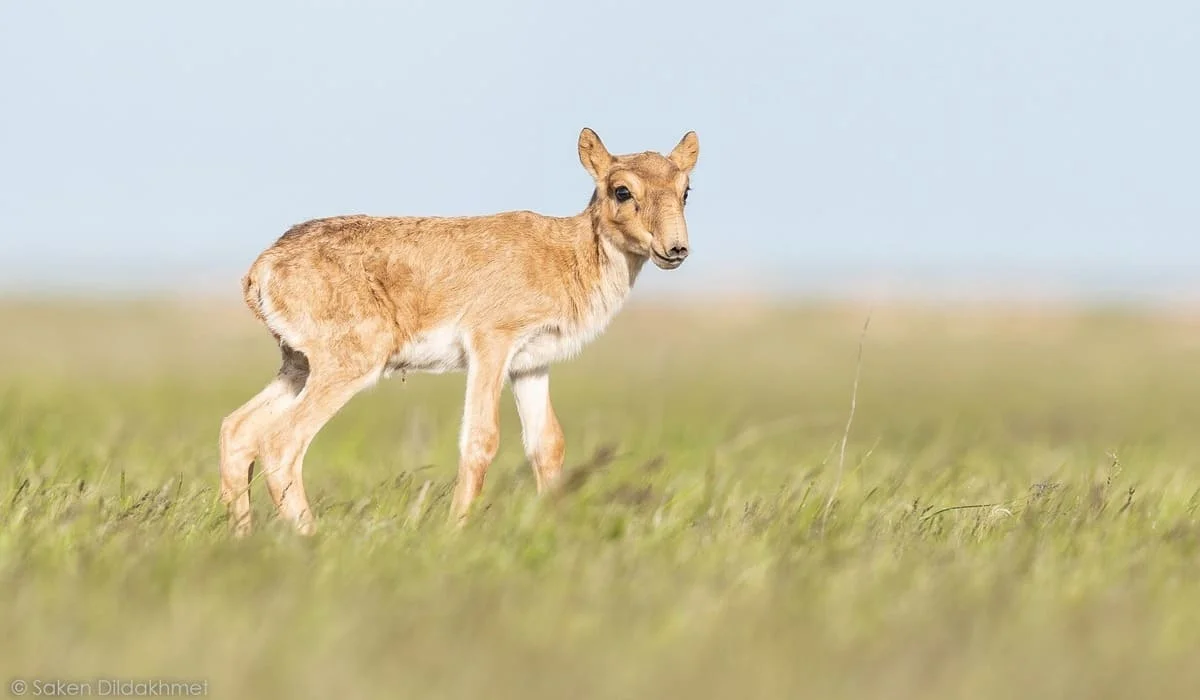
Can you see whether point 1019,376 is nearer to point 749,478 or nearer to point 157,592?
point 749,478

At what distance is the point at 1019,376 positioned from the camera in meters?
28.8

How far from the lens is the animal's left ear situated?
11117mm

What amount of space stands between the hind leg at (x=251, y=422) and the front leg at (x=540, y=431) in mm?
1529

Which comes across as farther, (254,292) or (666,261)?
(254,292)

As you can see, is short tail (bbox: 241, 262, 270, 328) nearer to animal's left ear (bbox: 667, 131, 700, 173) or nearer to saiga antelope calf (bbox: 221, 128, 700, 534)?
saiga antelope calf (bbox: 221, 128, 700, 534)

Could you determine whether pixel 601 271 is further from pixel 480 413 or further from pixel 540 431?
pixel 480 413

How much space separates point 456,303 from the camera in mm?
9930

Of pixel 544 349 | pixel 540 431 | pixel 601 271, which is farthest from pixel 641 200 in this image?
pixel 540 431

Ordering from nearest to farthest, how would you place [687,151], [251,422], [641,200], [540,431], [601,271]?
[251,422]
[641,200]
[540,431]
[601,271]
[687,151]

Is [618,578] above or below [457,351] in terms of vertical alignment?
below

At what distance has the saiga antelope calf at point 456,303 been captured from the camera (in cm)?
950

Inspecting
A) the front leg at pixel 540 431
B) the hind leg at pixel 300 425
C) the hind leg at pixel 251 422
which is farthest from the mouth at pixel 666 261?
the hind leg at pixel 251 422

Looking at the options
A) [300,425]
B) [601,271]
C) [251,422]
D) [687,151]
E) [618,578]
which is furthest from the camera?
[687,151]

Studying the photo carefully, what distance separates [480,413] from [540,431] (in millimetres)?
786
